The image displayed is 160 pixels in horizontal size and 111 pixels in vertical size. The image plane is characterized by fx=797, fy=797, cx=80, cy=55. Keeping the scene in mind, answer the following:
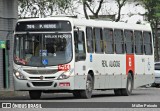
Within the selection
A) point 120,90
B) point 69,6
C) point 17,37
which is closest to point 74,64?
point 17,37

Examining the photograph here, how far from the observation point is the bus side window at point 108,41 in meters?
31.0

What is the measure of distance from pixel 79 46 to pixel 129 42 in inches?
199

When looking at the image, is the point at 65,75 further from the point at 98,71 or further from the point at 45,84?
the point at 98,71

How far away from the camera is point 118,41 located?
32.2m

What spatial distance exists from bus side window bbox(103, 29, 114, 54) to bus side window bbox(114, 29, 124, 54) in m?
0.38

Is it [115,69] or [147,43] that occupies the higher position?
[147,43]

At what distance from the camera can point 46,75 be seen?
27.9 meters

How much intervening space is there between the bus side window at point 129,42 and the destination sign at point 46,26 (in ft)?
17.0

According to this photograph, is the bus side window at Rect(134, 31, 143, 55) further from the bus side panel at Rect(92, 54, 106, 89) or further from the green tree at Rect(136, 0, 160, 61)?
the green tree at Rect(136, 0, 160, 61)

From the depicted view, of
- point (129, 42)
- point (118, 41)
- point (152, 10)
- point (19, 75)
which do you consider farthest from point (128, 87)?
point (152, 10)

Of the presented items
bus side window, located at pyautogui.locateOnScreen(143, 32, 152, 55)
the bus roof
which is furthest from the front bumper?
bus side window, located at pyautogui.locateOnScreen(143, 32, 152, 55)

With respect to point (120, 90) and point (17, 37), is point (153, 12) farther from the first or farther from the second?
point (17, 37)

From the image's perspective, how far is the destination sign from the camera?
28.3 meters

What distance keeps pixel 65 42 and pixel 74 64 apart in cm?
85
